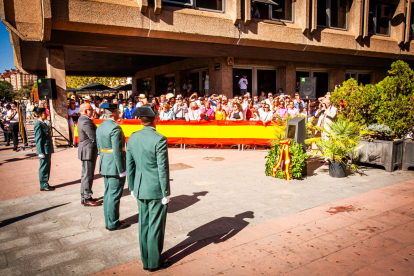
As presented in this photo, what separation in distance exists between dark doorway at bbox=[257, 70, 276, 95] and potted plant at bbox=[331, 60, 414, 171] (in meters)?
9.69

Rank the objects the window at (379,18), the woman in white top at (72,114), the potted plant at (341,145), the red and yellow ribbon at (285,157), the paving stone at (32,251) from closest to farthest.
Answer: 1. the paving stone at (32,251)
2. the red and yellow ribbon at (285,157)
3. the potted plant at (341,145)
4. the woman in white top at (72,114)
5. the window at (379,18)

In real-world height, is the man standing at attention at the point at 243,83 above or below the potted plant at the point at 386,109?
above

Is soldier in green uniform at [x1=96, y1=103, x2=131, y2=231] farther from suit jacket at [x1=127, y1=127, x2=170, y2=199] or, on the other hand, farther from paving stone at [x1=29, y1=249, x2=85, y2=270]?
suit jacket at [x1=127, y1=127, x2=170, y2=199]

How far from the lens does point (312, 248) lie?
418 centimetres

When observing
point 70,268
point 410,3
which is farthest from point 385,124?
point 410,3

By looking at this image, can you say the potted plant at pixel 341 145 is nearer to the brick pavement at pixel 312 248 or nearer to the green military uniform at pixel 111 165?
the brick pavement at pixel 312 248

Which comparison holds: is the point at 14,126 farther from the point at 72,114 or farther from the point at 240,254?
the point at 240,254

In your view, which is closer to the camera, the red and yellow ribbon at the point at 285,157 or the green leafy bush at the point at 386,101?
the red and yellow ribbon at the point at 285,157

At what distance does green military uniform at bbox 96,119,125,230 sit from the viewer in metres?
4.86

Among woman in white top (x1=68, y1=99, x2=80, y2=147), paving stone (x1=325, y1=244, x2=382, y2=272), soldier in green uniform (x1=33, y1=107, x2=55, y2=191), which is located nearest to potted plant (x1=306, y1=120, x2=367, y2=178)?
paving stone (x1=325, y1=244, x2=382, y2=272)

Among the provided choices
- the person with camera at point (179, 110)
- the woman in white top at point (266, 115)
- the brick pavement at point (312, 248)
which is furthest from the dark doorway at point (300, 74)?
the brick pavement at point (312, 248)

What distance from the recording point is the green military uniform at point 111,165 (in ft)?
16.0

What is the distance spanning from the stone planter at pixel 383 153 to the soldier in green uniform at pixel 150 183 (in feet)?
21.8

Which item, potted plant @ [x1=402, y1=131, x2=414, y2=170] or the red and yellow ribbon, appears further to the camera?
potted plant @ [x1=402, y1=131, x2=414, y2=170]
